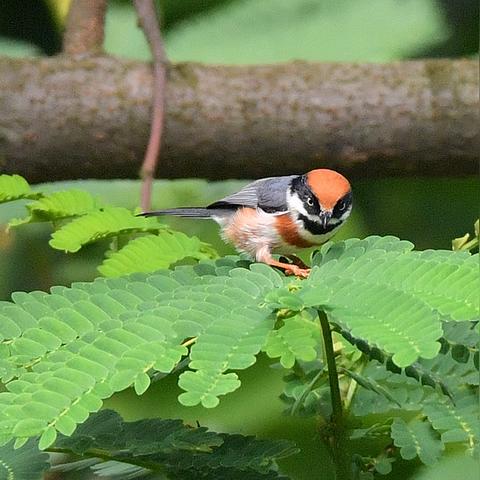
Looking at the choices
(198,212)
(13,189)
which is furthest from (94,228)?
(198,212)

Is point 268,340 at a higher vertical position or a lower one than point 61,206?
lower

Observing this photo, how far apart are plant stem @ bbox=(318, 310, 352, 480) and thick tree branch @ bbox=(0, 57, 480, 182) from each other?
1.09m

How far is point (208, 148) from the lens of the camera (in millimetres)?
1992

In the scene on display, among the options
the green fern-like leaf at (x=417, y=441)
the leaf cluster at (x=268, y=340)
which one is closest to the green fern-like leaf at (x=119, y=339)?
the leaf cluster at (x=268, y=340)

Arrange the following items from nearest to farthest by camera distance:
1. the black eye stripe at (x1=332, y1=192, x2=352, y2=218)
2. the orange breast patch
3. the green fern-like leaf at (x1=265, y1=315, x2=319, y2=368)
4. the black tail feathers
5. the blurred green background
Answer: the green fern-like leaf at (x1=265, y1=315, x2=319, y2=368)
the black eye stripe at (x1=332, y1=192, x2=352, y2=218)
the orange breast patch
the black tail feathers
the blurred green background

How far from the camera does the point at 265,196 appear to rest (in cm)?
159

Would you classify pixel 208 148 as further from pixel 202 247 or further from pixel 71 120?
pixel 202 247

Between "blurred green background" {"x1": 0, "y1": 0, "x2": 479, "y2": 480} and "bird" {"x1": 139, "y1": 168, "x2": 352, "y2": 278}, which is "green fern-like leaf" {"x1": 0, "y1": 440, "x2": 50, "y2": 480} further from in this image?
"blurred green background" {"x1": 0, "y1": 0, "x2": 479, "y2": 480}

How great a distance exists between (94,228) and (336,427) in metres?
0.48

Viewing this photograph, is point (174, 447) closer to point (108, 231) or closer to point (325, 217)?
point (108, 231)

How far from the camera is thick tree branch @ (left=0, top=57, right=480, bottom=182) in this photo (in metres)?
1.97

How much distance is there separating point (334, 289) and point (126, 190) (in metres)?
1.55

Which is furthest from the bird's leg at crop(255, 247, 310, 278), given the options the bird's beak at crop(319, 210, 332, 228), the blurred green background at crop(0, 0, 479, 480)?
the blurred green background at crop(0, 0, 479, 480)

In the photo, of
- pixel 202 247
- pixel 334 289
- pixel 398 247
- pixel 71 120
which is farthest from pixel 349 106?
pixel 334 289
